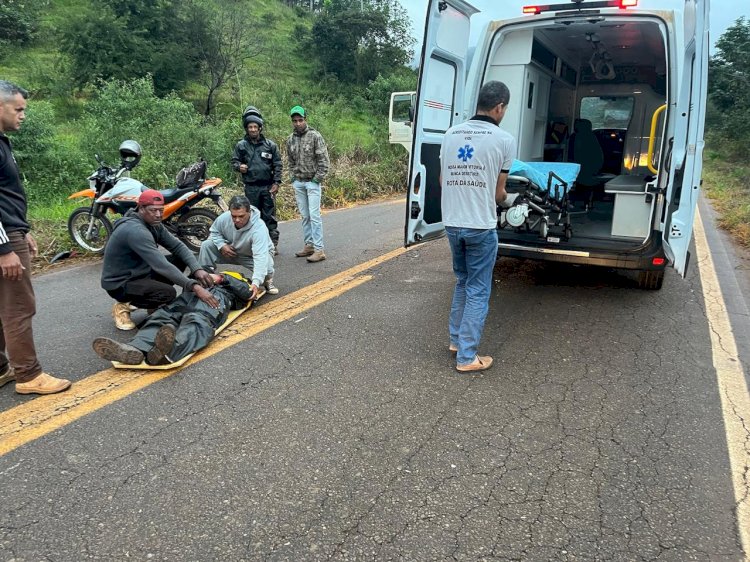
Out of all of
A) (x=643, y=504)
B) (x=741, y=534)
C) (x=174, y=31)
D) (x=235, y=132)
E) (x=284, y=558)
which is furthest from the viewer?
(x=174, y=31)

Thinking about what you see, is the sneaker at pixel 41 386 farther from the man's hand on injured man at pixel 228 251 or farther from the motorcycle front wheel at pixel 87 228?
the motorcycle front wheel at pixel 87 228

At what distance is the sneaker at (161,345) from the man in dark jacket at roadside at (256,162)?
3400mm

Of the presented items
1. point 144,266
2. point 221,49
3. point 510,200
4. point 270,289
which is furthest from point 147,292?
point 221,49

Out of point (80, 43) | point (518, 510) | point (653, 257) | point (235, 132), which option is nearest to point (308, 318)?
point (518, 510)

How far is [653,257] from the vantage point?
4.50m

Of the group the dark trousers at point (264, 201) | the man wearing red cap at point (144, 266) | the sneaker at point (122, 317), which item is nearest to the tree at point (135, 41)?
the dark trousers at point (264, 201)

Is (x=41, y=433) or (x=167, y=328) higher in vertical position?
(x=167, y=328)

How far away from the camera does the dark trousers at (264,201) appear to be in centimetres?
669

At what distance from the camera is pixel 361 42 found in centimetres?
3284

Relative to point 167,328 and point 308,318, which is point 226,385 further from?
point 308,318

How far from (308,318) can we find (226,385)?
1.29 m

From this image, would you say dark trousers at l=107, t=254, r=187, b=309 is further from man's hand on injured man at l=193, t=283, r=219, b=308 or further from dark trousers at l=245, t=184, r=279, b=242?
dark trousers at l=245, t=184, r=279, b=242

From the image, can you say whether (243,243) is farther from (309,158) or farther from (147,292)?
(309,158)

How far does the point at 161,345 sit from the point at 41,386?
701mm
